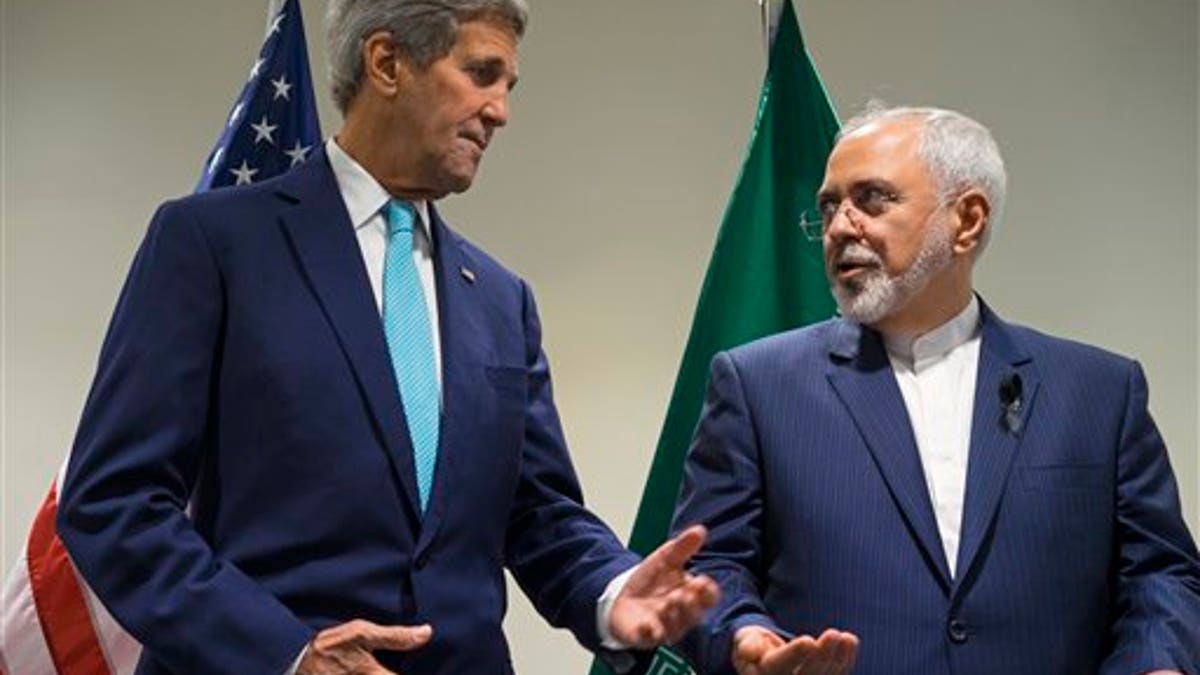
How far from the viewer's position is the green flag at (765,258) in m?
2.95

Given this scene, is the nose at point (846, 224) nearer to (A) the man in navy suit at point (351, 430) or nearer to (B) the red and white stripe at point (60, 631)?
(A) the man in navy suit at point (351, 430)

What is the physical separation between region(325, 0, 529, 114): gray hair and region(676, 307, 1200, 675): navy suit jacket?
2.16 ft

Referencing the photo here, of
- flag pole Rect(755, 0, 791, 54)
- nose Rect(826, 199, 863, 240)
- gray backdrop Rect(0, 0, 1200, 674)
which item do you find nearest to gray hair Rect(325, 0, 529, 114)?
nose Rect(826, 199, 863, 240)

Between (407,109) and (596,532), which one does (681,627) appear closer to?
(596,532)

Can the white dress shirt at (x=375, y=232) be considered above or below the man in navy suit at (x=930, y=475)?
above

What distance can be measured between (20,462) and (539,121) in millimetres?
1612

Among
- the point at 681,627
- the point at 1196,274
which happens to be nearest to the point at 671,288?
the point at 1196,274

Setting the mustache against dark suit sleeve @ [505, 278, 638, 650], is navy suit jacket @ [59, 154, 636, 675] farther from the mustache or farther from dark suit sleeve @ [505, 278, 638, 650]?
the mustache

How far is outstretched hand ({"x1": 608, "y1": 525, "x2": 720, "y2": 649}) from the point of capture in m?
1.64

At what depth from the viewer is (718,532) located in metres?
2.12

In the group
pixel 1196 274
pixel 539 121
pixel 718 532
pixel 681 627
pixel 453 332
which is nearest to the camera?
pixel 681 627

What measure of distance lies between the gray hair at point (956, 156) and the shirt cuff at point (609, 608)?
2.78ft

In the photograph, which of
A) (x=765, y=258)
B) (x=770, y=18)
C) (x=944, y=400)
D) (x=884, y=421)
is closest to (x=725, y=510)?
(x=884, y=421)

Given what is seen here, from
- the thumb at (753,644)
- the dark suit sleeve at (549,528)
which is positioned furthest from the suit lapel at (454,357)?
the thumb at (753,644)
